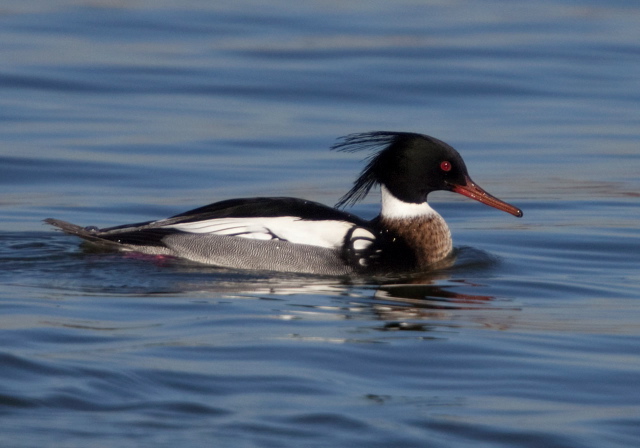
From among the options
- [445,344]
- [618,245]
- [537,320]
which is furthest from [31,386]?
[618,245]

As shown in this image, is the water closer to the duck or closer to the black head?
the duck

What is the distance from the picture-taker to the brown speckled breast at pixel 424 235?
31.0ft

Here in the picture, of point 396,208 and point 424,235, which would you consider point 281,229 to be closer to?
point 396,208

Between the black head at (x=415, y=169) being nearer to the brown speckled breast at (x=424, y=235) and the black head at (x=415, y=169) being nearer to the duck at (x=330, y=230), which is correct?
the duck at (x=330, y=230)

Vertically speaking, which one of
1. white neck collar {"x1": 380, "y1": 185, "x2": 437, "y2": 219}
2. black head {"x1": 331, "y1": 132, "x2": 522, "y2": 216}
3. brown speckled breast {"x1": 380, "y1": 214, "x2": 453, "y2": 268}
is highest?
black head {"x1": 331, "y1": 132, "x2": 522, "y2": 216}

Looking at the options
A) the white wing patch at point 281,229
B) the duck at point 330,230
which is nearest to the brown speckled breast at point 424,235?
the duck at point 330,230

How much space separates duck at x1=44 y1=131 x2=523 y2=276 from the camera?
9109mm

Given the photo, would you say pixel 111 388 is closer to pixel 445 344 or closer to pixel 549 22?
pixel 445 344

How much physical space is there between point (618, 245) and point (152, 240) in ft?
12.8

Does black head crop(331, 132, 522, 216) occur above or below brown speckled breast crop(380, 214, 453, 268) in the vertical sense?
above

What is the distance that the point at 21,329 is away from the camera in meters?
6.83

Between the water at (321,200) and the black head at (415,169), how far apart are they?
2.00ft

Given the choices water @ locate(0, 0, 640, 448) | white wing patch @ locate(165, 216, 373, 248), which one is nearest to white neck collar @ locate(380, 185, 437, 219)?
white wing patch @ locate(165, 216, 373, 248)

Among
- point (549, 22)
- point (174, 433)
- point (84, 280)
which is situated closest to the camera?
point (174, 433)
